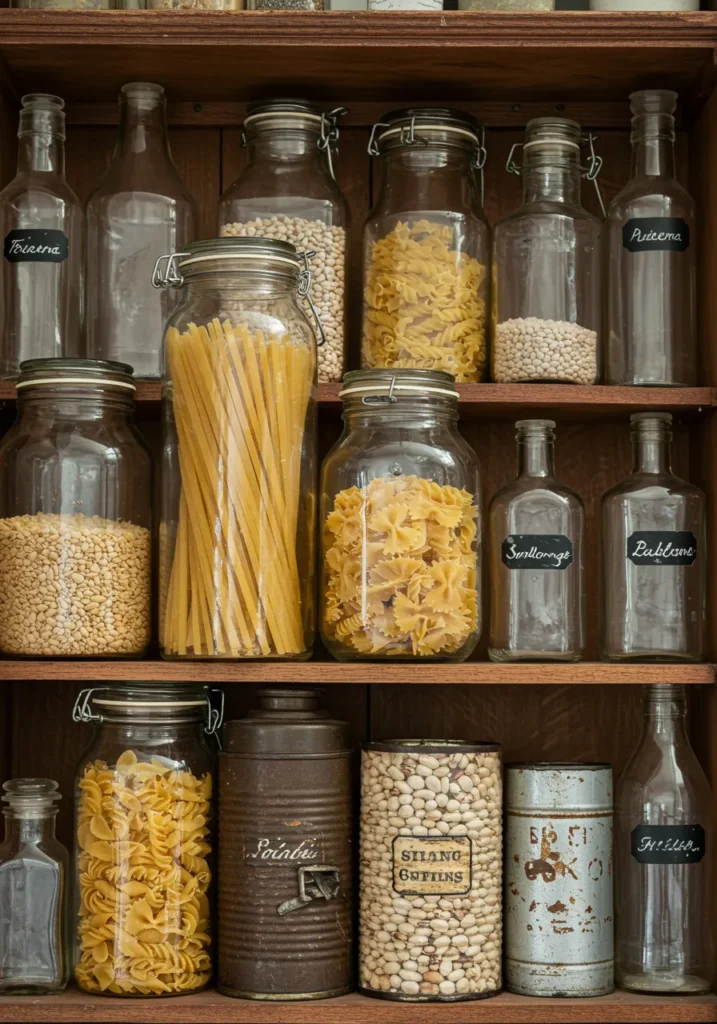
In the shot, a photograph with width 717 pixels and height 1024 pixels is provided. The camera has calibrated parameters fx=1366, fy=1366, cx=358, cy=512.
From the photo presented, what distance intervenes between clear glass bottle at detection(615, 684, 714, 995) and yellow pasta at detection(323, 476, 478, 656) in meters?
0.28

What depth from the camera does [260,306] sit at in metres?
1.52

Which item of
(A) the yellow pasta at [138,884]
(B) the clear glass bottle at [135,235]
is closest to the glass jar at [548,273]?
(B) the clear glass bottle at [135,235]

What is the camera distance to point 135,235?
1.65 meters

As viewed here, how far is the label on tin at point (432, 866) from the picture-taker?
57.4 inches

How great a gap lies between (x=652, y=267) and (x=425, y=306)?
0.28 metres

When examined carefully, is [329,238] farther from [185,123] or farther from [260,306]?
[185,123]

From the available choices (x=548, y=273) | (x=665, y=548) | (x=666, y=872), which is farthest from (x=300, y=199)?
(x=666, y=872)

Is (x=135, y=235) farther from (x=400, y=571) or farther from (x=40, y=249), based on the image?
(x=400, y=571)

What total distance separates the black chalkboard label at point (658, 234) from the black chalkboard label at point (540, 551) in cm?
36

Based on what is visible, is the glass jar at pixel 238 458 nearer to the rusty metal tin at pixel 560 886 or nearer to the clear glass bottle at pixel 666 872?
the rusty metal tin at pixel 560 886

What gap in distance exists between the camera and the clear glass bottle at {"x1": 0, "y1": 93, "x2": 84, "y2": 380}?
64.2 inches

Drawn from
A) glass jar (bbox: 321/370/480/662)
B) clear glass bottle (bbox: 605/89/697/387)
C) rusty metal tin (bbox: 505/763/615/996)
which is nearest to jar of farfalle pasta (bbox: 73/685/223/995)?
glass jar (bbox: 321/370/480/662)

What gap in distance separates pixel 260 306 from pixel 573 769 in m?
0.62

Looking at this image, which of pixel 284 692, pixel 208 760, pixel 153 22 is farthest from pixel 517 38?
pixel 208 760
